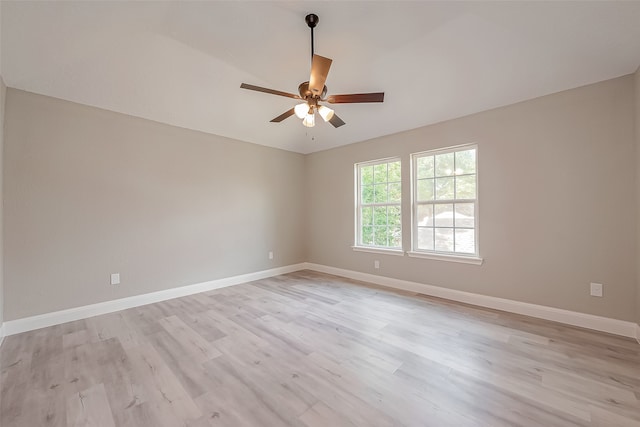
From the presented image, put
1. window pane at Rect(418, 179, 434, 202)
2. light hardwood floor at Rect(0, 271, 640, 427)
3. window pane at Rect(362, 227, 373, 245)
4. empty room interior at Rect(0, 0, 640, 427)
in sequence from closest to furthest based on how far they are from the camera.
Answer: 1. light hardwood floor at Rect(0, 271, 640, 427)
2. empty room interior at Rect(0, 0, 640, 427)
3. window pane at Rect(418, 179, 434, 202)
4. window pane at Rect(362, 227, 373, 245)

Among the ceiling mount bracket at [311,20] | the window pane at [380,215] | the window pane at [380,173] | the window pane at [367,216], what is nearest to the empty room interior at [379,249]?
the ceiling mount bracket at [311,20]

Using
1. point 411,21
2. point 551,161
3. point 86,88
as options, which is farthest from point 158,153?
point 551,161

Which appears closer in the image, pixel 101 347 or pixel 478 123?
pixel 101 347

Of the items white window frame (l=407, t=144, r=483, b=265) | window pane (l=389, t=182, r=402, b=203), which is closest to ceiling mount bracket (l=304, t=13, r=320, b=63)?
white window frame (l=407, t=144, r=483, b=265)

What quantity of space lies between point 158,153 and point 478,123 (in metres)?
4.26

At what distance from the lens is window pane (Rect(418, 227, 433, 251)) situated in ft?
12.1

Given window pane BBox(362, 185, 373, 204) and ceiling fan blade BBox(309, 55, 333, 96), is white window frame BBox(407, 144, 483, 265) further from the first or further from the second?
ceiling fan blade BBox(309, 55, 333, 96)

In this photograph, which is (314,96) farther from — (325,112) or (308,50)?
(308,50)

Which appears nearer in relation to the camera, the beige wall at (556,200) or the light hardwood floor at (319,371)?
the light hardwood floor at (319,371)

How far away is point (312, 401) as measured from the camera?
1.58 metres

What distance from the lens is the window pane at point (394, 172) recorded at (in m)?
4.06

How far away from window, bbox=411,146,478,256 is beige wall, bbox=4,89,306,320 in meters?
2.73

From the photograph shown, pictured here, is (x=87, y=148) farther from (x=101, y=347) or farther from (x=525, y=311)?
(x=525, y=311)

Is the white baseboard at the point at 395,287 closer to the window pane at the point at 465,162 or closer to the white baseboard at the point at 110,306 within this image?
the white baseboard at the point at 110,306
